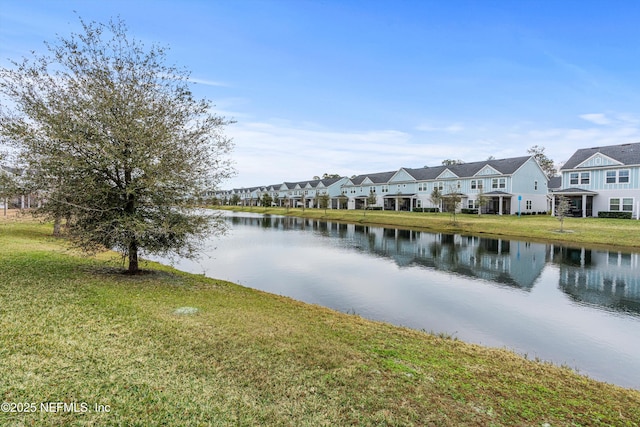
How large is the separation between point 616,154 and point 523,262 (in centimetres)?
2957

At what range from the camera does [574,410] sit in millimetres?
5219

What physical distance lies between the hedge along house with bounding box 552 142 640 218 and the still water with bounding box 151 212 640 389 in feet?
59.7

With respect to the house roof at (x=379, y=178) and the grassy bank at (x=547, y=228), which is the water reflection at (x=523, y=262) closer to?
the grassy bank at (x=547, y=228)

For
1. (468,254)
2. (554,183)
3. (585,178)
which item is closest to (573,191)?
(585,178)

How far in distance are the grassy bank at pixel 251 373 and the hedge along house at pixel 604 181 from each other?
4185 centimetres

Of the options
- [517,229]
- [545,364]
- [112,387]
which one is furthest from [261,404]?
[517,229]

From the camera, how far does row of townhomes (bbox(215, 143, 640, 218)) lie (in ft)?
127

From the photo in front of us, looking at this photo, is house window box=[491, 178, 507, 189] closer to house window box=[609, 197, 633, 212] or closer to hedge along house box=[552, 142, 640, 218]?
hedge along house box=[552, 142, 640, 218]

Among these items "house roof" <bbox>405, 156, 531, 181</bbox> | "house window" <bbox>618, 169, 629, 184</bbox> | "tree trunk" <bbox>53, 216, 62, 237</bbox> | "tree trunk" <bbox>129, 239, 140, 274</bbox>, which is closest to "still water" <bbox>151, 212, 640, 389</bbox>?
"tree trunk" <bbox>129, 239, 140, 274</bbox>

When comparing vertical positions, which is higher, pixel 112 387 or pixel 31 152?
pixel 31 152

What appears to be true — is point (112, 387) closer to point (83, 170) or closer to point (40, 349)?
point (40, 349)

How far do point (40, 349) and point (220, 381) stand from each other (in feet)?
9.90

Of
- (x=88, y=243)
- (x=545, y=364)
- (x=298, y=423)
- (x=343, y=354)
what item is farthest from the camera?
(x=88, y=243)

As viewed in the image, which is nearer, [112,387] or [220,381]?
[112,387]
